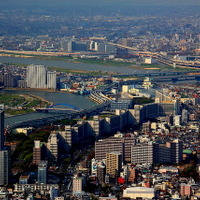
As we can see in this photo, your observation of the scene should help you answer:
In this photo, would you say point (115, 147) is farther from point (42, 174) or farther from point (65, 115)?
point (65, 115)

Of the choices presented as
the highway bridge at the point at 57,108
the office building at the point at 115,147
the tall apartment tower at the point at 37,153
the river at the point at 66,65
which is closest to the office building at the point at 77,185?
the tall apartment tower at the point at 37,153

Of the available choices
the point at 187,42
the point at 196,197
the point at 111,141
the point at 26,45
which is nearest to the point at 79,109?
the point at 111,141

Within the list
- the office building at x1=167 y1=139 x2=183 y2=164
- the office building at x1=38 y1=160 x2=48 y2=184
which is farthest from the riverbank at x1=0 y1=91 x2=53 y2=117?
the office building at x1=38 y1=160 x2=48 y2=184

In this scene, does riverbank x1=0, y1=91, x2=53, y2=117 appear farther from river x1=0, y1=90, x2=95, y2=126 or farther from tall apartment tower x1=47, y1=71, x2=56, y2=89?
tall apartment tower x1=47, y1=71, x2=56, y2=89

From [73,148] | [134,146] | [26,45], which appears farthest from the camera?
[26,45]

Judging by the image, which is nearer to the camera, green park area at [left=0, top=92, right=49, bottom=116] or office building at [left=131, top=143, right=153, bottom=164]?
office building at [left=131, top=143, right=153, bottom=164]

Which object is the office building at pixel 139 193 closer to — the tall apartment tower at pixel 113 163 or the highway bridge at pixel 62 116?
the tall apartment tower at pixel 113 163

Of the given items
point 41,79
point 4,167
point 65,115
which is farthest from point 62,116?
point 41,79

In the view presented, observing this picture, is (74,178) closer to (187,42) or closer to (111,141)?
(111,141)
